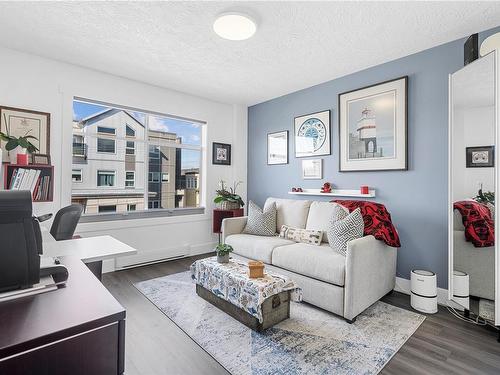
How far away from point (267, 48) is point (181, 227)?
9.05ft

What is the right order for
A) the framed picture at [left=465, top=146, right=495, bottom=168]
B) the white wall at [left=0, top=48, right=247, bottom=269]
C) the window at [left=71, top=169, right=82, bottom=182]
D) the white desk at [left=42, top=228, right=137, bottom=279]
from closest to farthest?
the white desk at [left=42, top=228, right=137, bottom=279], the framed picture at [left=465, top=146, right=495, bottom=168], the white wall at [left=0, top=48, right=247, bottom=269], the window at [left=71, top=169, right=82, bottom=182]

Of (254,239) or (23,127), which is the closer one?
(23,127)

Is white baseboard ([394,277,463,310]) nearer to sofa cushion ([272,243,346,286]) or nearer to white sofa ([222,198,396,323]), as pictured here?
white sofa ([222,198,396,323])

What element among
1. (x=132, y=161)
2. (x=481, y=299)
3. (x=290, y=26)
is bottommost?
(x=481, y=299)

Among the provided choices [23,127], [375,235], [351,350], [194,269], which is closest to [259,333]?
[351,350]

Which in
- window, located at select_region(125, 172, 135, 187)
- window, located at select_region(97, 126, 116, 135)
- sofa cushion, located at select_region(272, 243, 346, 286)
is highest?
window, located at select_region(97, 126, 116, 135)

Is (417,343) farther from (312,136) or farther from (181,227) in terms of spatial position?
(181,227)

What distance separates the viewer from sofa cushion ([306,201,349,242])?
3064 millimetres

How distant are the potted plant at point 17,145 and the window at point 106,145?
2.31 feet

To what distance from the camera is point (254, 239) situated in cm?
318

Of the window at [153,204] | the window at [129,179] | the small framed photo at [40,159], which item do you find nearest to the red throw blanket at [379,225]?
the window at [153,204]

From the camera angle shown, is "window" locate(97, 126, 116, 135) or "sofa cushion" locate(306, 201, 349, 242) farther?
"window" locate(97, 126, 116, 135)

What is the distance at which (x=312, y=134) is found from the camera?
151 inches

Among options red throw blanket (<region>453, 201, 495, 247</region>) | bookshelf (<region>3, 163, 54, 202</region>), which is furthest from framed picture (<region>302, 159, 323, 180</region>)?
bookshelf (<region>3, 163, 54, 202</region>)
